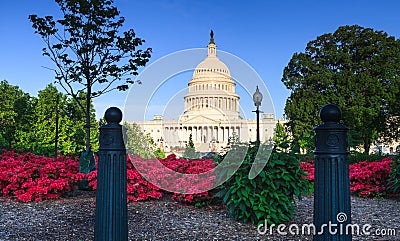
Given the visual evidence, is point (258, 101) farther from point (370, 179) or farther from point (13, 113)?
point (13, 113)

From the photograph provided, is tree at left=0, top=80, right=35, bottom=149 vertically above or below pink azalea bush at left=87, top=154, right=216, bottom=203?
above

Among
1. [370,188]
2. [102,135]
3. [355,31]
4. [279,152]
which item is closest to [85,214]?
[279,152]

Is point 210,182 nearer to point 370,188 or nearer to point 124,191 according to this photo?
point 124,191

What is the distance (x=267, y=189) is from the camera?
17.3 ft

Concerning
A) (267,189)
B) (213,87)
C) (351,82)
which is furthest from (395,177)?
(351,82)

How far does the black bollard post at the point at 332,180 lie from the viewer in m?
2.47

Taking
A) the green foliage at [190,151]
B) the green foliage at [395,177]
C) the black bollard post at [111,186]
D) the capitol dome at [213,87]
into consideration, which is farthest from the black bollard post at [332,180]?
the green foliage at [395,177]

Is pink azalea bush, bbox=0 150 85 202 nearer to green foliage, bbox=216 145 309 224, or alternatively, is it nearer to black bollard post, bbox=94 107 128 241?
green foliage, bbox=216 145 309 224

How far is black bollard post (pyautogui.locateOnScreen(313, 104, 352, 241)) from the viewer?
2.47 metres

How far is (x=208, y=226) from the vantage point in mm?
5297

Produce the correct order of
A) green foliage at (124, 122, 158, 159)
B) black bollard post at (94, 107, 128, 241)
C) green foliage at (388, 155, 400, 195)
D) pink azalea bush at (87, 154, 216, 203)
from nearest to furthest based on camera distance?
black bollard post at (94, 107, 128, 241) < green foliage at (124, 122, 158, 159) < pink azalea bush at (87, 154, 216, 203) < green foliage at (388, 155, 400, 195)

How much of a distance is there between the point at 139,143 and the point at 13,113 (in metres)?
25.2

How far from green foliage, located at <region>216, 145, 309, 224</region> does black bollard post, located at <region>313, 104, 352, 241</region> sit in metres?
2.64

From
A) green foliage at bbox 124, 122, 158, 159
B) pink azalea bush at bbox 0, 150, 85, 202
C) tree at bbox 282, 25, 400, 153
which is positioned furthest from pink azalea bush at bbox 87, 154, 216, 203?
tree at bbox 282, 25, 400, 153
